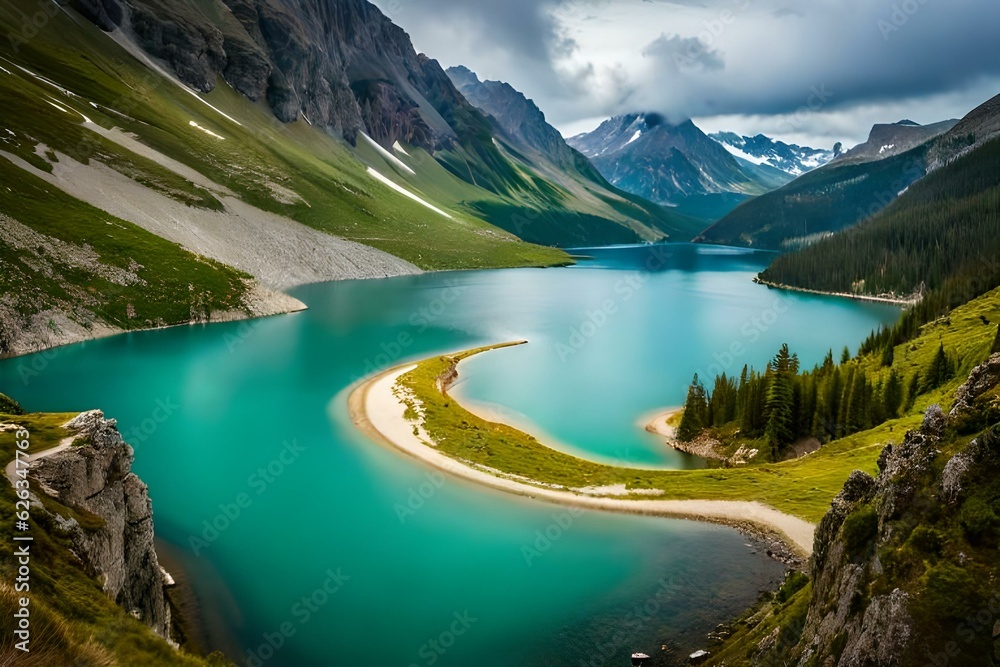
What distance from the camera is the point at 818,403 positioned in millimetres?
43406

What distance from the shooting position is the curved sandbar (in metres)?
Answer: 29.8

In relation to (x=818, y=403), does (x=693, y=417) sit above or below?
below

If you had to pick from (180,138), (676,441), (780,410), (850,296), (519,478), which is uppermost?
(180,138)

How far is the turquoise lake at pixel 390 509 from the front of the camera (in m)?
21.4

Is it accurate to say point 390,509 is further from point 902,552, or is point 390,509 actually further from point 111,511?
point 902,552

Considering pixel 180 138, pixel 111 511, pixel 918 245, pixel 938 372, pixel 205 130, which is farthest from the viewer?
pixel 205 130

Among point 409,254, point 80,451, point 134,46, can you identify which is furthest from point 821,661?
point 134,46

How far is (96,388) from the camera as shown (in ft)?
160

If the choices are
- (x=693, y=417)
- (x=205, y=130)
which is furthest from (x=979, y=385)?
(x=205, y=130)

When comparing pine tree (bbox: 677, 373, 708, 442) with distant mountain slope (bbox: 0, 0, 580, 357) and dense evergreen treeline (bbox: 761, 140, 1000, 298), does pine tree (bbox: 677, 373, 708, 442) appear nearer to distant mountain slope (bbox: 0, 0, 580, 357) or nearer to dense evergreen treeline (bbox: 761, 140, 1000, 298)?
distant mountain slope (bbox: 0, 0, 580, 357)

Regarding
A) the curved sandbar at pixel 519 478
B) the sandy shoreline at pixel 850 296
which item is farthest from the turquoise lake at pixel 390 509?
the sandy shoreline at pixel 850 296

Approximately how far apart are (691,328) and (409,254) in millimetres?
95966

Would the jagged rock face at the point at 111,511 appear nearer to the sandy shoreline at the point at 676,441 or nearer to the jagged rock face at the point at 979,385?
the jagged rock face at the point at 979,385

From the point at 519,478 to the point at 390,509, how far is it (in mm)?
8325
